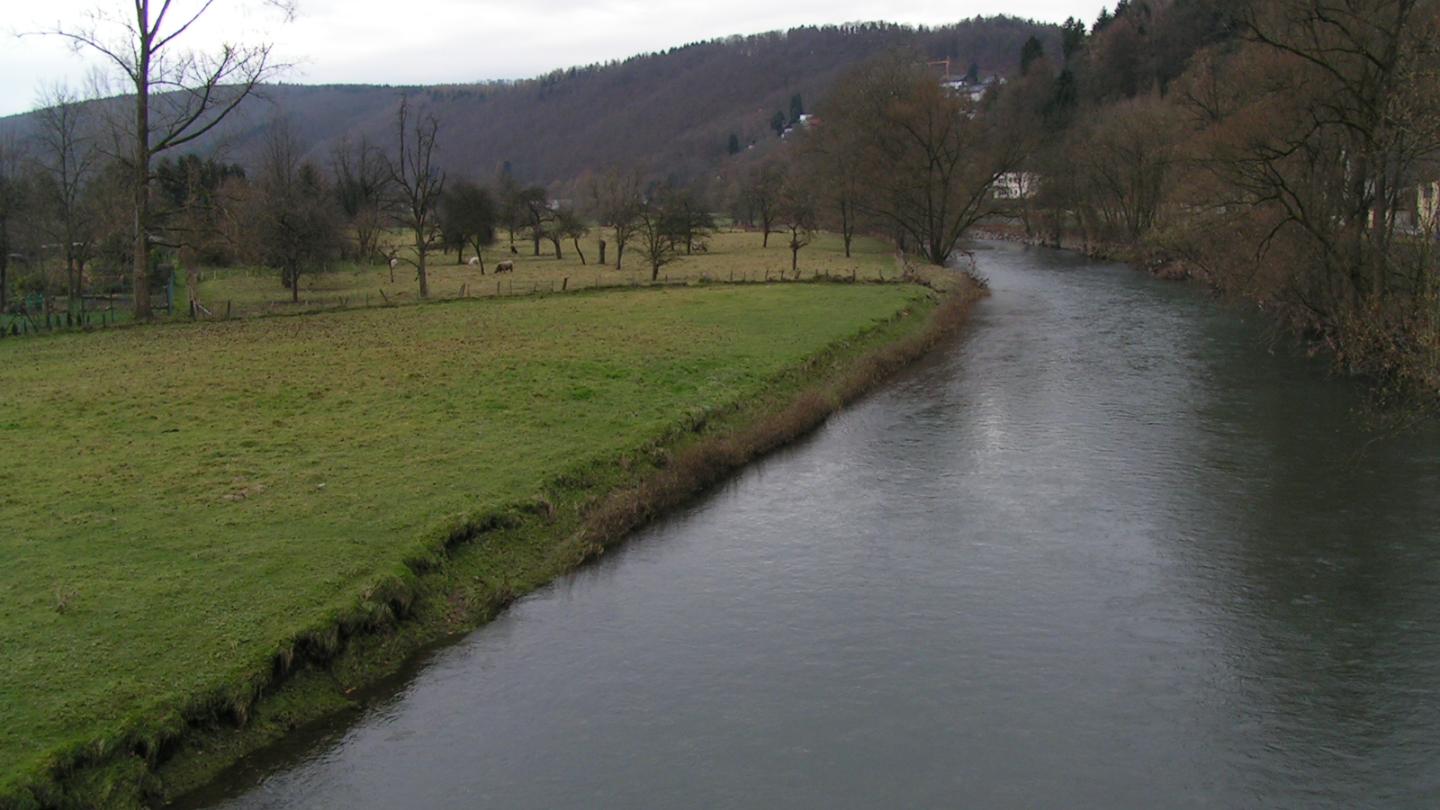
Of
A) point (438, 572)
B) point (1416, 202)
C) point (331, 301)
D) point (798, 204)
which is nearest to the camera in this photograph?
point (438, 572)

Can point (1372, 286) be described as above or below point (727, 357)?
above

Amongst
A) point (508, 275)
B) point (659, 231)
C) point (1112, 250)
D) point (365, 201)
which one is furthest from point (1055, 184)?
point (365, 201)

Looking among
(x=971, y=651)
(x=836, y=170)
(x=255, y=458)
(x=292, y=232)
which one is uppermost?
(x=836, y=170)

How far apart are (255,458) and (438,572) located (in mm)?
5755

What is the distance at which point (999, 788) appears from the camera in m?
9.90

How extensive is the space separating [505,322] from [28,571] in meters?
23.9

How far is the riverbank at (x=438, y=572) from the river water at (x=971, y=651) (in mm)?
519

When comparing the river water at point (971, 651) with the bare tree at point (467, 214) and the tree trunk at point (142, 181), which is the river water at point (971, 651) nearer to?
Result: the tree trunk at point (142, 181)

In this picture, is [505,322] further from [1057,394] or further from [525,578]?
[525,578]

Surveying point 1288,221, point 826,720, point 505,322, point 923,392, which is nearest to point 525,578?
point 826,720

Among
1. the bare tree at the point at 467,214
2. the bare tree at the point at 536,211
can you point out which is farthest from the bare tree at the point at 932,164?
the bare tree at the point at 467,214

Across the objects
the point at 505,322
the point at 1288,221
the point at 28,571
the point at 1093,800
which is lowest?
the point at 1093,800

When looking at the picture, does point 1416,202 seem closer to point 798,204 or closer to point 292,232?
point 292,232

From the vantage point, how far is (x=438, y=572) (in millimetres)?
14219
